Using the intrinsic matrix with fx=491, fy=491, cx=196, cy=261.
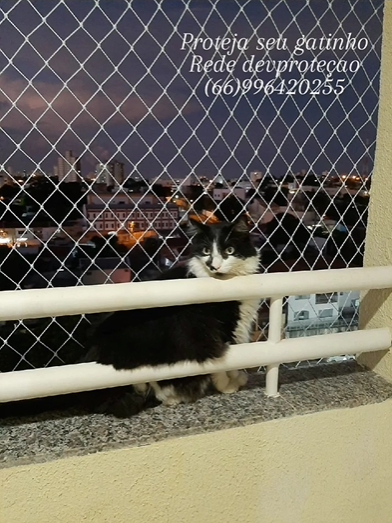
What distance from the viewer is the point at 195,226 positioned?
1.23 meters

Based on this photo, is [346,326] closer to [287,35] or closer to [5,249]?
[287,35]

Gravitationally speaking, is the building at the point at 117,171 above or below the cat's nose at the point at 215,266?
above

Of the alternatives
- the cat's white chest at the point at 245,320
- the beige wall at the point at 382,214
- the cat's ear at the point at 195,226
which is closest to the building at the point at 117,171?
the cat's ear at the point at 195,226

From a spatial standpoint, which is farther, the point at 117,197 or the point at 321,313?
the point at 321,313

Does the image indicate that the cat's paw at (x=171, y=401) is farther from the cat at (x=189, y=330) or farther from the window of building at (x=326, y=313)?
the window of building at (x=326, y=313)

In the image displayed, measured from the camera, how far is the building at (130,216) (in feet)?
3.97

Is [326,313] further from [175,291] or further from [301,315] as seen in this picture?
[175,291]

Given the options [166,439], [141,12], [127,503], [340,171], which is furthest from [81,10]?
[127,503]

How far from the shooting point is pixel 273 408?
1.20 meters

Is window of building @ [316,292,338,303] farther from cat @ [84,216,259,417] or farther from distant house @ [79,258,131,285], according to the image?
distant house @ [79,258,131,285]

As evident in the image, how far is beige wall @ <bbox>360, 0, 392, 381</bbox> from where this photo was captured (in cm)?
125

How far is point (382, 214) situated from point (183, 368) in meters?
0.66

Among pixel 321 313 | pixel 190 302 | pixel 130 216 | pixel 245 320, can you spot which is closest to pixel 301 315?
pixel 321 313

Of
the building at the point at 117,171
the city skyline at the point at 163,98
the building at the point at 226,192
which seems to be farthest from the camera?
the building at the point at 226,192
